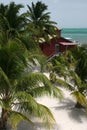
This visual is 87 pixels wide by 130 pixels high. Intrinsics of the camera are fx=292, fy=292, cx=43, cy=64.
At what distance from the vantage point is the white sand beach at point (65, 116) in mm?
15438

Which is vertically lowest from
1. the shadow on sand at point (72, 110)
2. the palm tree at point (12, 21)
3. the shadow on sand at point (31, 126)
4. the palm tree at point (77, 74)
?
the shadow on sand at point (72, 110)

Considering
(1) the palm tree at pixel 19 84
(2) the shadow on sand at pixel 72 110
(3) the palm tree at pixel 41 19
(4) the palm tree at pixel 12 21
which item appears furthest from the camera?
(3) the palm tree at pixel 41 19

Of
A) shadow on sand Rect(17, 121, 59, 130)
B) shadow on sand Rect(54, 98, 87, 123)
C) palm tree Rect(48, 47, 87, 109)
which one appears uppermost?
palm tree Rect(48, 47, 87, 109)

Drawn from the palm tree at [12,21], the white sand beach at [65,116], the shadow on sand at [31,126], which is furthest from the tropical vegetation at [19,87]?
the palm tree at [12,21]

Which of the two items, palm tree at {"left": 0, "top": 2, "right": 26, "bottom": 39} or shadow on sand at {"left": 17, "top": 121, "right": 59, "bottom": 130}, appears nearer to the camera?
shadow on sand at {"left": 17, "top": 121, "right": 59, "bottom": 130}

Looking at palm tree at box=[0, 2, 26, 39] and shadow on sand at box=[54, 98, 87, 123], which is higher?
palm tree at box=[0, 2, 26, 39]

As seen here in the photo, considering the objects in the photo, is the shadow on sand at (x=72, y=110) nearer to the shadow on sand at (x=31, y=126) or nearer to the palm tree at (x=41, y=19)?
the shadow on sand at (x=31, y=126)

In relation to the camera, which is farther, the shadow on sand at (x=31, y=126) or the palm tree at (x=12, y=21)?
Answer: the palm tree at (x=12, y=21)

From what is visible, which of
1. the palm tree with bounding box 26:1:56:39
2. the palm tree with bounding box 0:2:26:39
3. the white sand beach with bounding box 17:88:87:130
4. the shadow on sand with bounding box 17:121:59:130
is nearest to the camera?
the shadow on sand with bounding box 17:121:59:130

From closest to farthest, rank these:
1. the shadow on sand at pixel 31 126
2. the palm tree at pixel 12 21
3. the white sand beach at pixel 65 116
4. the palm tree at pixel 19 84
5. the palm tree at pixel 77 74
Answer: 1. the palm tree at pixel 19 84
2. the shadow on sand at pixel 31 126
3. the white sand beach at pixel 65 116
4. the palm tree at pixel 77 74
5. the palm tree at pixel 12 21

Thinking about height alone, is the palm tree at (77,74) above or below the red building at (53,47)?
above

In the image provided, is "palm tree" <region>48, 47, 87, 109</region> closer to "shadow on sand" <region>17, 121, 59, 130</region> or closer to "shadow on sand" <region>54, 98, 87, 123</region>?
"shadow on sand" <region>54, 98, 87, 123</region>

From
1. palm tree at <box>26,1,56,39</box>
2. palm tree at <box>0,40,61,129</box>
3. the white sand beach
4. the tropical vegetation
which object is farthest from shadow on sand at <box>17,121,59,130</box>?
palm tree at <box>26,1,56,39</box>

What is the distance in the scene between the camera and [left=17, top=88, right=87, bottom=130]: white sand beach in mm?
15438
